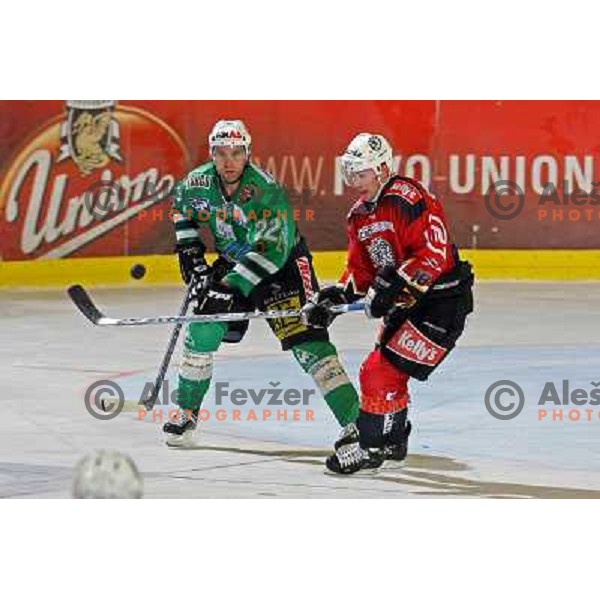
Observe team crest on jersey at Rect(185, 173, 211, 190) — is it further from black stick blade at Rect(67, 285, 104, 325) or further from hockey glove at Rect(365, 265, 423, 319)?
hockey glove at Rect(365, 265, 423, 319)

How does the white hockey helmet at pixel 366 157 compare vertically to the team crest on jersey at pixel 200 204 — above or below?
above

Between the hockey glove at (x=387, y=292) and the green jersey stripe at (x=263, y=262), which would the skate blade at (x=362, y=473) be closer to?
the hockey glove at (x=387, y=292)

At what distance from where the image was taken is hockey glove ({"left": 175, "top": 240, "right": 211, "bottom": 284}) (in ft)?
23.6

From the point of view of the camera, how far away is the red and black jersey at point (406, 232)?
642 centimetres

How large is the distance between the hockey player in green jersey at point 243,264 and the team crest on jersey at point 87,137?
14.2 feet

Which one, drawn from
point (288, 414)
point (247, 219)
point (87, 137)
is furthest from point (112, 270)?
point (247, 219)

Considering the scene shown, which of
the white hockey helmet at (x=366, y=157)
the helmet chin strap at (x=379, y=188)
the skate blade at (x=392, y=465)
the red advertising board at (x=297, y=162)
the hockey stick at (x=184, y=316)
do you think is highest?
the red advertising board at (x=297, y=162)

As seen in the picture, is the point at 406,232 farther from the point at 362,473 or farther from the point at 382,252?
the point at 362,473

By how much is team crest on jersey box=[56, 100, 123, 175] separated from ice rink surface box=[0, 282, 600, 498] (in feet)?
2.72

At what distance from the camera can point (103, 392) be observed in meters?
8.34

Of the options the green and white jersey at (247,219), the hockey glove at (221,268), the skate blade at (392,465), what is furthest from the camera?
the hockey glove at (221,268)

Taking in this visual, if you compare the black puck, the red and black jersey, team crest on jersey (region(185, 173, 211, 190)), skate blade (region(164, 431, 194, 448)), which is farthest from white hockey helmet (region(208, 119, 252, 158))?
the black puck

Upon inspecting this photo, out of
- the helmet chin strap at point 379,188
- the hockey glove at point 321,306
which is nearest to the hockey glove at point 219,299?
the hockey glove at point 321,306

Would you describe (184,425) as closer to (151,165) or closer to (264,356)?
(264,356)
